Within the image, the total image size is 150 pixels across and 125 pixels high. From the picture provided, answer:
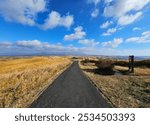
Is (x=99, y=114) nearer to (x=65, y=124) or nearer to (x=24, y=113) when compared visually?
(x=65, y=124)

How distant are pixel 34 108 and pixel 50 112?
0.93m

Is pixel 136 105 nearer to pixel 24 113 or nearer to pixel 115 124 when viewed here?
pixel 115 124

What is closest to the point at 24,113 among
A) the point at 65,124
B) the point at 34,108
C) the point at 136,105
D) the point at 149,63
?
the point at 34,108

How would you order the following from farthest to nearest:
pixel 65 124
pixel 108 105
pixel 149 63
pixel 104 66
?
pixel 149 63, pixel 104 66, pixel 108 105, pixel 65 124

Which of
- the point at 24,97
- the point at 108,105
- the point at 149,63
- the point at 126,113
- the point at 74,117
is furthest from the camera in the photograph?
the point at 149,63

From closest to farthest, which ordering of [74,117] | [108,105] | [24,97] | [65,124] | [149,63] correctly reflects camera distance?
[65,124] < [74,117] < [108,105] < [24,97] < [149,63]

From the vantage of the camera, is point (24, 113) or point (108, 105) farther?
point (108, 105)

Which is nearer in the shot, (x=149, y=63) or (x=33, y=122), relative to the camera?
(x=33, y=122)

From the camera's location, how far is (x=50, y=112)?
748 cm

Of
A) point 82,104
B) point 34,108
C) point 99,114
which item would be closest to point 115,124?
point 99,114

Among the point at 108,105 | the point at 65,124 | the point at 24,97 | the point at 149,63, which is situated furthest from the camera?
the point at 149,63

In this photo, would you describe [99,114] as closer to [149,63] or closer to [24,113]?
[24,113]

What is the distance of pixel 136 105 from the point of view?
9.08m

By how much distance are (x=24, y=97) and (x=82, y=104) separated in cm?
373
